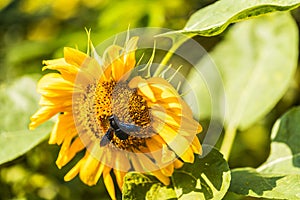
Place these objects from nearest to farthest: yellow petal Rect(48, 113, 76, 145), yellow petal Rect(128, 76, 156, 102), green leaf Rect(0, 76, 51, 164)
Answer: yellow petal Rect(128, 76, 156, 102)
yellow petal Rect(48, 113, 76, 145)
green leaf Rect(0, 76, 51, 164)

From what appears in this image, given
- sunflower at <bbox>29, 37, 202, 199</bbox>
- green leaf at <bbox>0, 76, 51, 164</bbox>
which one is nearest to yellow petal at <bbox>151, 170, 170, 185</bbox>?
sunflower at <bbox>29, 37, 202, 199</bbox>

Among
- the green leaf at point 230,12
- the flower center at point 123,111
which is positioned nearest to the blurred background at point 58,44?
the flower center at point 123,111

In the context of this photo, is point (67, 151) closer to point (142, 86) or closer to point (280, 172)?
point (142, 86)

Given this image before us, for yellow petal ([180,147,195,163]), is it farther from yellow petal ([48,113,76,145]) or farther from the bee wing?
yellow petal ([48,113,76,145])

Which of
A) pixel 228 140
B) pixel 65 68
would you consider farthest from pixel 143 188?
pixel 228 140

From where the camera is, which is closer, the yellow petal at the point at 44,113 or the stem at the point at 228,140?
the yellow petal at the point at 44,113

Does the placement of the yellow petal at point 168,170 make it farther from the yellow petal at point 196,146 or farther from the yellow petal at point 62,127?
the yellow petal at point 62,127
